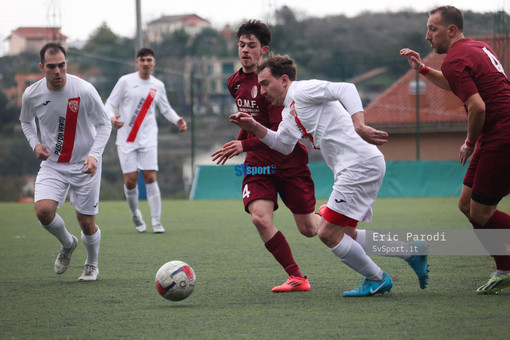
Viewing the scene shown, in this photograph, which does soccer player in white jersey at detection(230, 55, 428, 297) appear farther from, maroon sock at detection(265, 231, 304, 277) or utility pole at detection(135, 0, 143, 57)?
utility pole at detection(135, 0, 143, 57)

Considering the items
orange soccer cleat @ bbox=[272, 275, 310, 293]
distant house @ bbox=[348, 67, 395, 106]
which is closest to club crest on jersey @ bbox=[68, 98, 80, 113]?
orange soccer cleat @ bbox=[272, 275, 310, 293]

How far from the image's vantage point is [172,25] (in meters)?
25.8

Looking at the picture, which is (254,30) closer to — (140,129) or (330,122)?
(330,122)

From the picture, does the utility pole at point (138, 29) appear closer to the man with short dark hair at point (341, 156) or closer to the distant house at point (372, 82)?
the distant house at point (372, 82)

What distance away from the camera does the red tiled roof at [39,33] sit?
780 inches

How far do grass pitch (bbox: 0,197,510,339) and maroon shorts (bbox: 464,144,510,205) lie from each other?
0.75m

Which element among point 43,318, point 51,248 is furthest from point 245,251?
point 43,318

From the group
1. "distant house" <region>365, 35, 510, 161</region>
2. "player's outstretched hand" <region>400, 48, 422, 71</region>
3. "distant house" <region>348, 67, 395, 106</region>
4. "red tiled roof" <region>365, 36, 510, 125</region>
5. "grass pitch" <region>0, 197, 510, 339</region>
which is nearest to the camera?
"grass pitch" <region>0, 197, 510, 339</region>

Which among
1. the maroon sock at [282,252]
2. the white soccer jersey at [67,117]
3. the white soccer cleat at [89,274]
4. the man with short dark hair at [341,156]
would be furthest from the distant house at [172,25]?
the man with short dark hair at [341,156]

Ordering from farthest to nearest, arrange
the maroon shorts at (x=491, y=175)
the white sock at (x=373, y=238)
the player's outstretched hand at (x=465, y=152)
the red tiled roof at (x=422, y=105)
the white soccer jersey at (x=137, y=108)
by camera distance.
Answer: the red tiled roof at (x=422, y=105)
the white soccer jersey at (x=137, y=108)
the player's outstretched hand at (x=465, y=152)
the white sock at (x=373, y=238)
the maroon shorts at (x=491, y=175)

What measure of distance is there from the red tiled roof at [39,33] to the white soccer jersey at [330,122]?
15.7 meters

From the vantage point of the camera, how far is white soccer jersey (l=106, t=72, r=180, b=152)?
1106 centimetres

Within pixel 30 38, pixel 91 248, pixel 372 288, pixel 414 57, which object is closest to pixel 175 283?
pixel 372 288

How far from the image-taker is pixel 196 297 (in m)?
5.71
